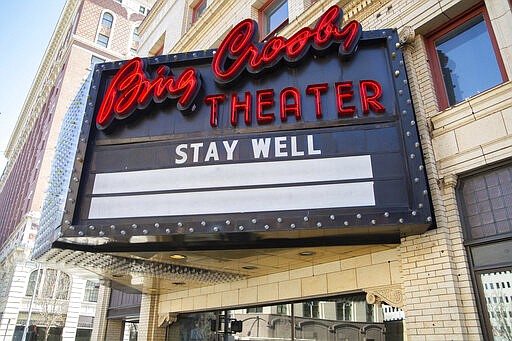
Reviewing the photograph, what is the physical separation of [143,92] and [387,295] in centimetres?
566

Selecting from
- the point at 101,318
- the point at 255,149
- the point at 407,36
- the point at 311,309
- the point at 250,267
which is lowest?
the point at 311,309

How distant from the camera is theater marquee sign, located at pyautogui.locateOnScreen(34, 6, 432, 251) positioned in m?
5.95

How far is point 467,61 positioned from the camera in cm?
698

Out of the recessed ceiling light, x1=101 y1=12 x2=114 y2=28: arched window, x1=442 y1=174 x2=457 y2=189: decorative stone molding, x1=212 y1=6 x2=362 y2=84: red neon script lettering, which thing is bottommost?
the recessed ceiling light

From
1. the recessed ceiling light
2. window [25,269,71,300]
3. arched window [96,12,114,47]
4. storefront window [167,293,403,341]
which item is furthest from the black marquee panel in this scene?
arched window [96,12,114,47]

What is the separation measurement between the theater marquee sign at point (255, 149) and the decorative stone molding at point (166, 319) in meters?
6.71

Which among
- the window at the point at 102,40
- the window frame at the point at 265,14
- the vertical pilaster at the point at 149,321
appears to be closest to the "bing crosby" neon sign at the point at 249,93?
the window frame at the point at 265,14

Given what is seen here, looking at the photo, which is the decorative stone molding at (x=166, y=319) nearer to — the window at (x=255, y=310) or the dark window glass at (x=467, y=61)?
the window at (x=255, y=310)

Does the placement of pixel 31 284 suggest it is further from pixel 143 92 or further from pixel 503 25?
pixel 503 25

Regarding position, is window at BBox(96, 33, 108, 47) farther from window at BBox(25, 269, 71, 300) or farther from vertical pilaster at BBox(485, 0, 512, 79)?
vertical pilaster at BBox(485, 0, 512, 79)

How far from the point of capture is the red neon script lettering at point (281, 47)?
7.24 meters

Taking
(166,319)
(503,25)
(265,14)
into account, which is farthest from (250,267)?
(265,14)

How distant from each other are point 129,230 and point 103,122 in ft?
7.56

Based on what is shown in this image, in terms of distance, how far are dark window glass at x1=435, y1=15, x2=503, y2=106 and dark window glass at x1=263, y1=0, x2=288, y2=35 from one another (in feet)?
19.1
